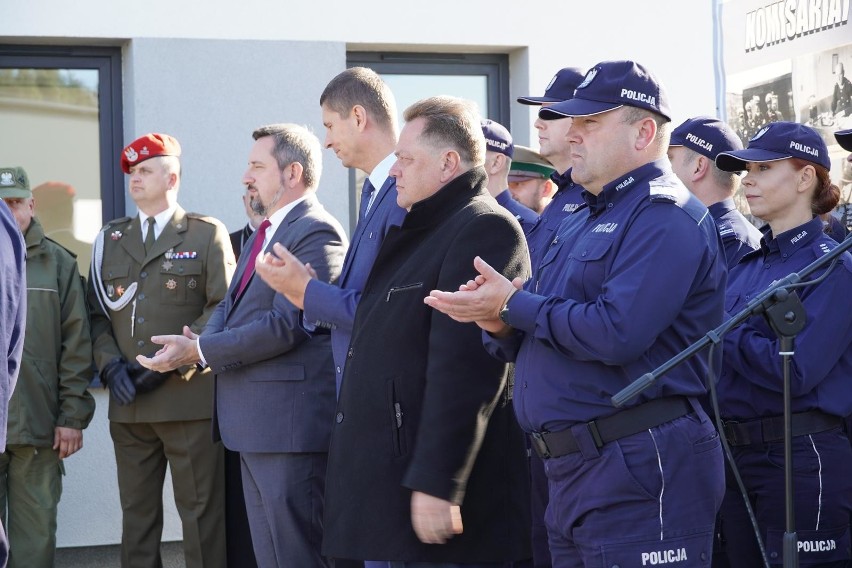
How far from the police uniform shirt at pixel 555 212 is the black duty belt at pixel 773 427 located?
Answer: 1.16m

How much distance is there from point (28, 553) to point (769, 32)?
14.1ft

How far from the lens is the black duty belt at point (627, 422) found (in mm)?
3154

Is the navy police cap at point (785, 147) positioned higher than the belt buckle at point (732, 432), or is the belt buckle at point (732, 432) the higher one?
the navy police cap at point (785, 147)

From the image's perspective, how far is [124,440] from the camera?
239 inches

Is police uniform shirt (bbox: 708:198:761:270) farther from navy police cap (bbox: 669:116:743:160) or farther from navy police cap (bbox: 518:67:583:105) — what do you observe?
navy police cap (bbox: 518:67:583:105)

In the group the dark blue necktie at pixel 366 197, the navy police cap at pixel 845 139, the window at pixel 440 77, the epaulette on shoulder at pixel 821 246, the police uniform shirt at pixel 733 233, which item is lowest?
the epaulette on shoulder at pixel 821 246

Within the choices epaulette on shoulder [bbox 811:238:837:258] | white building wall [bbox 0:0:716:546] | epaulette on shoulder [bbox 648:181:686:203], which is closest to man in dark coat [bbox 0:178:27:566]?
epaulette on shoulder [bbox 648:181:686:203]

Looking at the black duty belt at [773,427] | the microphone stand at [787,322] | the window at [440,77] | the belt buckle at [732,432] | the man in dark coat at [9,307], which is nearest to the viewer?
the microphone stand at [787,322]

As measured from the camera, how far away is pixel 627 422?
3158mm

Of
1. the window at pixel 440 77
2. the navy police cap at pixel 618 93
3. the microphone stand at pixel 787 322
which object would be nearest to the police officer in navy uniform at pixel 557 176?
the navy police cap at pixel 618 93

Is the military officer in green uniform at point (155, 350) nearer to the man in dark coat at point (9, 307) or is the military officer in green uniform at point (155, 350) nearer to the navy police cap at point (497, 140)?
the navy police cap at point (497, 140)

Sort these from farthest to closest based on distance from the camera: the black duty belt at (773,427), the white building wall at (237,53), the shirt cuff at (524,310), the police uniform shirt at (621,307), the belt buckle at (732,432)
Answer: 1. the white building wall at (237,53)
2. the belt buckle at (732,432)
3. the black duty belt at (773,427)
4. the shirt cuff at (524,310)
5. the police uniform shirt at (621,307)

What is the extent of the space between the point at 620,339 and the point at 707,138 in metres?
2.06

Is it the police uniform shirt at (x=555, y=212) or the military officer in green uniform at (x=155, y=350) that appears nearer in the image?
the police uniform shirt at (x=555, y=212)
